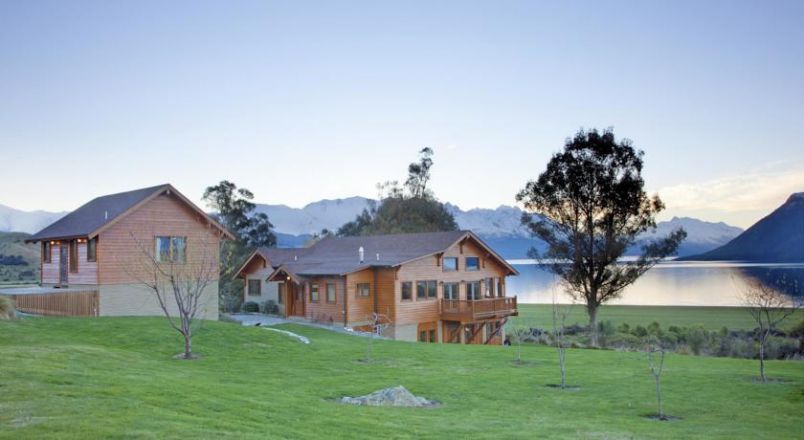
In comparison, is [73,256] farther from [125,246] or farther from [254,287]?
[254,287]

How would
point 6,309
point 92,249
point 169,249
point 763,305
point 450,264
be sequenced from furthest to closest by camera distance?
1. point 450,264
2. point 169,249
3. point 92,249
4. point 763,305
5. point 6,309

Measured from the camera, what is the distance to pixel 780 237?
541ft

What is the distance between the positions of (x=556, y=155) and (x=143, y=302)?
25505mm

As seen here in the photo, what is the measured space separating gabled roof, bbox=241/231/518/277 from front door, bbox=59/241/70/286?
12.3 meters

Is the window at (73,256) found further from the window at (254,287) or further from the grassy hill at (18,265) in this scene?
the grassy hill at (18,265)

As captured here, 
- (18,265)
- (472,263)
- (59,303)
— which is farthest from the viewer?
(18,265)

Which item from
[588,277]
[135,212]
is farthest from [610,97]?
[135,212]

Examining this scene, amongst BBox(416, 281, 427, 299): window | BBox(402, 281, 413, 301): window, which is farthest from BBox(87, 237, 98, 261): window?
BBox(416, 281, 427, 299): window

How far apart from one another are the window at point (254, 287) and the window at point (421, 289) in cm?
1361

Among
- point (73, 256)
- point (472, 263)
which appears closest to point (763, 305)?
point (472, 263)

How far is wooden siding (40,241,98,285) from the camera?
27.9m

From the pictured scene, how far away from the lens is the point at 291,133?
4091 cm

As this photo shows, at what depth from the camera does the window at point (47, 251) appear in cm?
3155

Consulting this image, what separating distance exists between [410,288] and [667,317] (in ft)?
98.0
